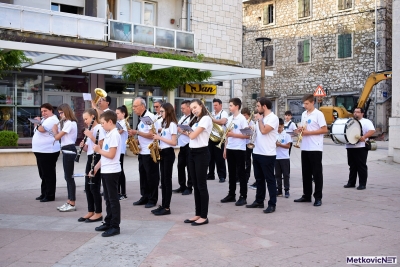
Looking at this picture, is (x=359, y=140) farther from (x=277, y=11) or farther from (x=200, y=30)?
(x=277, y=11)

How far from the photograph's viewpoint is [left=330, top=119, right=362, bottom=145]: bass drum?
961 cm

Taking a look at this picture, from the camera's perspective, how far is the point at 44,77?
18.5 metres

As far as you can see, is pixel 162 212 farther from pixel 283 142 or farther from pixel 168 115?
pixel 283 142

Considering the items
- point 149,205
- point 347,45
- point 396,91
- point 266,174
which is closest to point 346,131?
point 266,174

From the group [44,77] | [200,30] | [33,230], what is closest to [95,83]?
[44,77]

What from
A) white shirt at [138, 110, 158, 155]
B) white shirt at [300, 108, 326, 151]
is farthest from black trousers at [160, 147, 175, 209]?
white shirt at [300, 108, 326, 151]

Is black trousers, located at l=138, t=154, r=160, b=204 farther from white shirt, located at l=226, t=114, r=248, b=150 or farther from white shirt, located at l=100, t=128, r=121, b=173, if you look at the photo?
white shirt, located at l=100, t=128, r=121, b=173

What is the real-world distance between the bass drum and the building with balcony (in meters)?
7.80

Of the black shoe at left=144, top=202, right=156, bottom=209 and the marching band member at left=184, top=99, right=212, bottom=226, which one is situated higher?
the marching band member at left=184, top=99, right=212, bottom=226

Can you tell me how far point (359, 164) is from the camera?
9.82 meters

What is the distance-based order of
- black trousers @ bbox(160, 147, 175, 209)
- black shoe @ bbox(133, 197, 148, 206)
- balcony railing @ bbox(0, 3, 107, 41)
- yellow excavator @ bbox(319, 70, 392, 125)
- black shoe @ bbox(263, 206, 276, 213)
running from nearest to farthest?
black trousers @ bbox(160, 147, 175, 209) < black shoe @ bbox(263, 206, 276, 213) < black shoe @ bbox(133, 197, 148, 206) < balcony railing @ bbox(0, 3, 107, 41) < yellow excavator @ bbox(319, 70, 392, 125)

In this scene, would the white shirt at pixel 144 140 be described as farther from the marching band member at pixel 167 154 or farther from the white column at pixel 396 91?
the white column at pixel 396 91

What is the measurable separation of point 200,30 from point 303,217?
16022 millimetres

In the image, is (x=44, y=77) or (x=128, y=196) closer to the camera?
(x=128, y=196)
